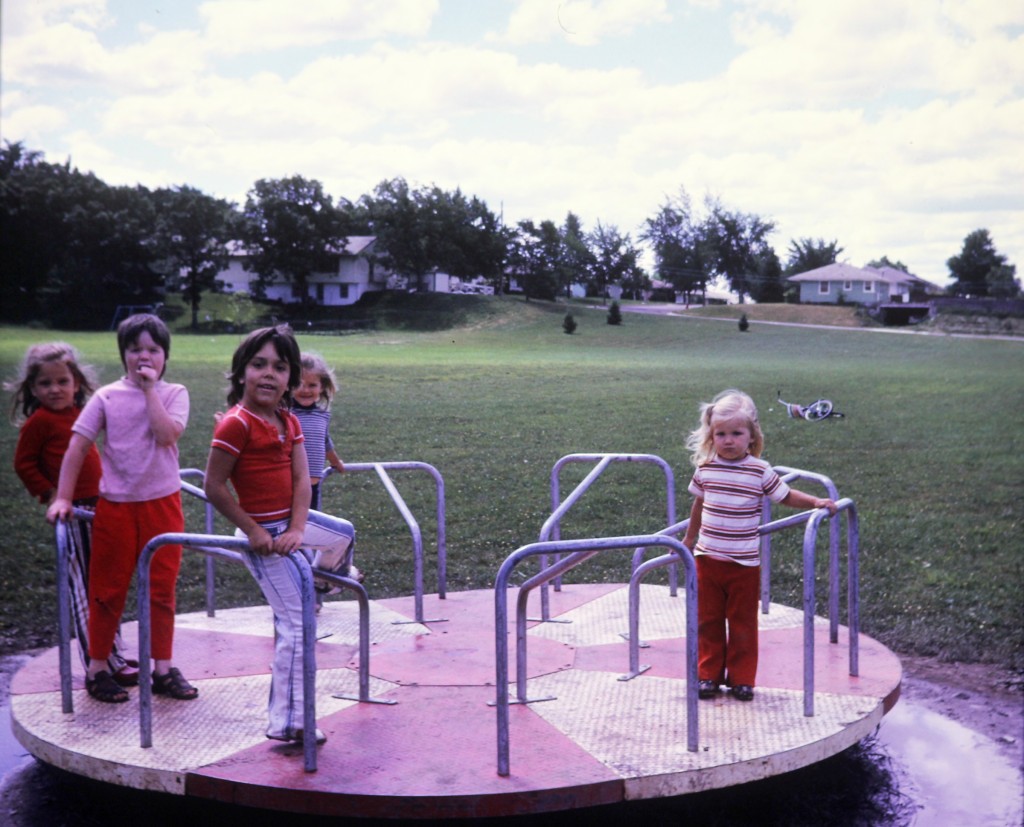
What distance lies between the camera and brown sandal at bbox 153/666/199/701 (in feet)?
12.1

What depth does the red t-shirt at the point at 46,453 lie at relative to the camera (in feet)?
12.1

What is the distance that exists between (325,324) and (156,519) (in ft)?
23.7

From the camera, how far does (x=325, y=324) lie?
1060cm

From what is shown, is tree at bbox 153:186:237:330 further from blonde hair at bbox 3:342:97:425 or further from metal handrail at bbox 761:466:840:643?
metal handrail at bbox 761:466:840:643

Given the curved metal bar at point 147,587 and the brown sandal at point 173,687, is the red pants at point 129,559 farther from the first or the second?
the curved metal bar at point 147,587

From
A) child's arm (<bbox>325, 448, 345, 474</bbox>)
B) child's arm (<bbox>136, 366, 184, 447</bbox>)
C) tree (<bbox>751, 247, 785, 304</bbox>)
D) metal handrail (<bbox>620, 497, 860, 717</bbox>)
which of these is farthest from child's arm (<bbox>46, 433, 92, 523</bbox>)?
tree (<bbox>751, 247, 785, 304</bbox>)

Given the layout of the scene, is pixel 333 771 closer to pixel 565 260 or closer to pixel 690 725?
pixel 690 725

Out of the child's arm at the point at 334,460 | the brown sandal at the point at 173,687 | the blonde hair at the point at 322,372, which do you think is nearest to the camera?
the brown sandal at the point at 173,687

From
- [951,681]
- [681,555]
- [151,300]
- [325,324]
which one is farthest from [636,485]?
[681,555]

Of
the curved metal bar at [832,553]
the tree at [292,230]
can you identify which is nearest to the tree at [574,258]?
the tree at [292,230]

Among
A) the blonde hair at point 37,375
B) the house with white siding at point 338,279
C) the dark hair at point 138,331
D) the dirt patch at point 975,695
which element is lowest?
the dirt patch at point 975,695

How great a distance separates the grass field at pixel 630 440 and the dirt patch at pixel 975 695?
19cm

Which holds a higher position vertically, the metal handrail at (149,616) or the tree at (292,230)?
the tree at (292,230)

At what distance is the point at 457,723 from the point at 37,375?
1.89 meters
